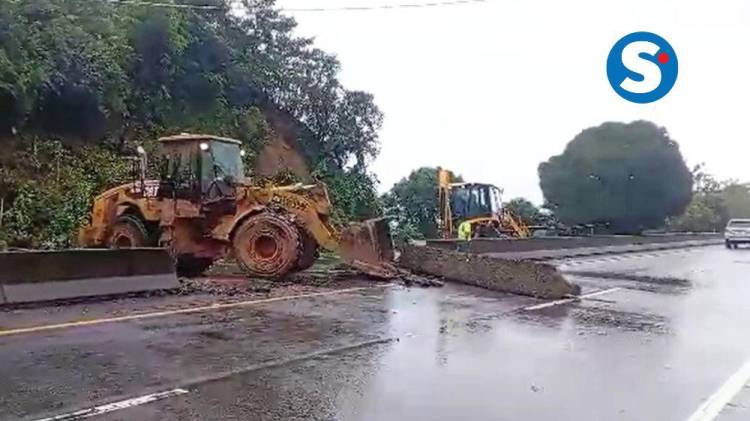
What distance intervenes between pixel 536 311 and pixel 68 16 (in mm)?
20238

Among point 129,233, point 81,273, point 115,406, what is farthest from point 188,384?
point 129,233

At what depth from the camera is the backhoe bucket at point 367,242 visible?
17000mm

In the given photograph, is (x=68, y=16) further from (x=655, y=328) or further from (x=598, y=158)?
(x=598, y=158)

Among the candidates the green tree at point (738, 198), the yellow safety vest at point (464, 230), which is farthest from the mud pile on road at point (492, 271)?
the green tree at point (738, 198)

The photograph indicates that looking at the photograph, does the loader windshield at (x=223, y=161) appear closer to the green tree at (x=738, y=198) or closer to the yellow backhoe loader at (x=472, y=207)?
the yellow backhoe loader at (x=472, y=207)

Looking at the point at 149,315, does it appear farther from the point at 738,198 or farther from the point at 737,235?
the point at 738,198

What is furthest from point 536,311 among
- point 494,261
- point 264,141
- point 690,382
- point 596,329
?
point 264,141

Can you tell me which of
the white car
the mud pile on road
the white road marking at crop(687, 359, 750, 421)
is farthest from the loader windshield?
the white car

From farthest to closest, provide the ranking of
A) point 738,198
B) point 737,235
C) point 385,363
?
point 738,198, point 737,235, point 385,363

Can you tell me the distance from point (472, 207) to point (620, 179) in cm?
3537

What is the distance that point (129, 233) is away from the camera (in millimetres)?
17172

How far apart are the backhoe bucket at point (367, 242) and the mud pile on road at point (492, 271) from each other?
1.38 meters

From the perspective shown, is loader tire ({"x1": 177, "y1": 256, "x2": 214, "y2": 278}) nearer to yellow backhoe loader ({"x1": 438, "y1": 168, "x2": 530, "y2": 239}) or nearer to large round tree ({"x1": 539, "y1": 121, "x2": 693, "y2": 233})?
yellow backhoe loader ({"x1": 438, "y1": 168, "x2": 530, "y2": 239})

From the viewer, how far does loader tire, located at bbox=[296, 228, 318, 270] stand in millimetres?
16453
